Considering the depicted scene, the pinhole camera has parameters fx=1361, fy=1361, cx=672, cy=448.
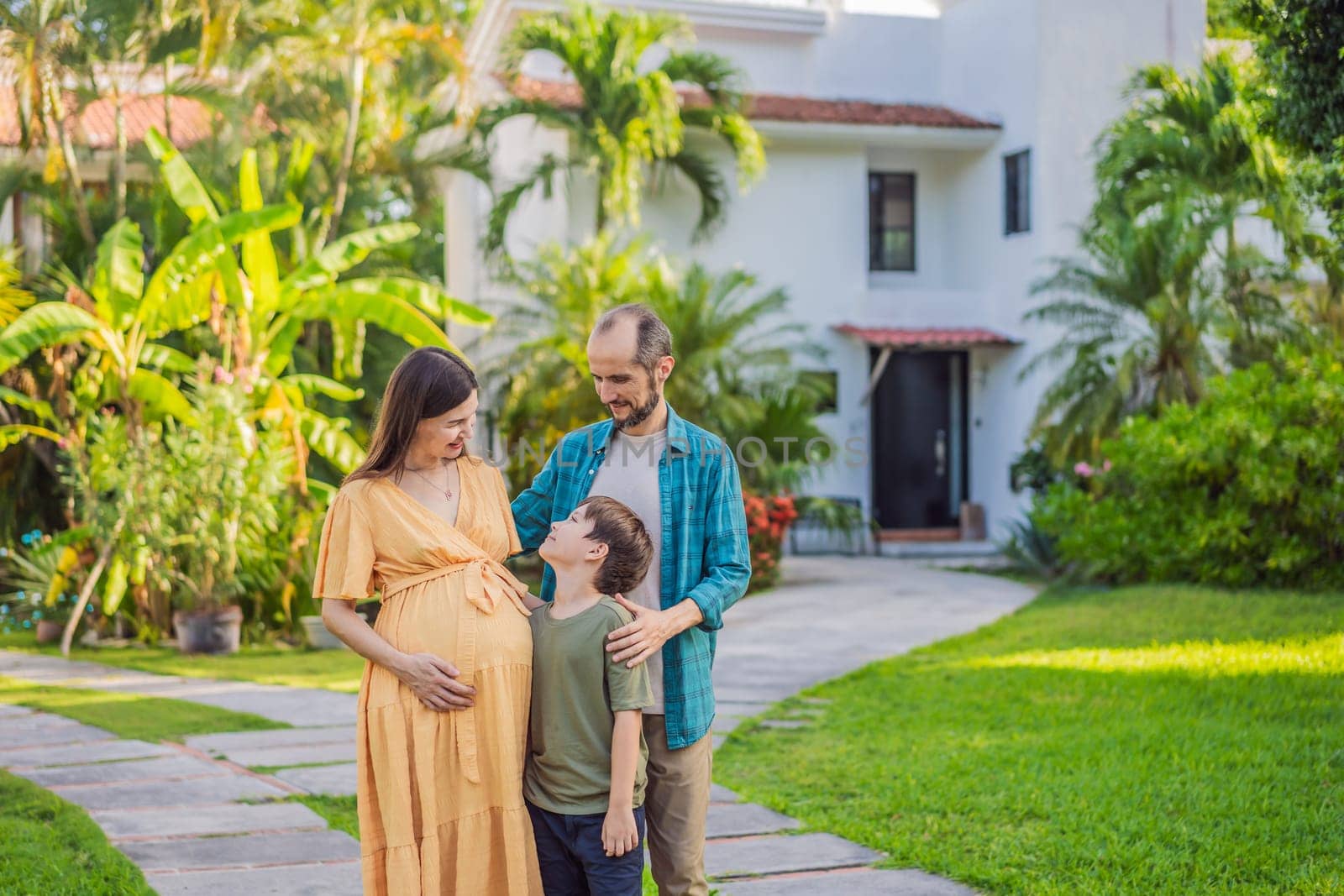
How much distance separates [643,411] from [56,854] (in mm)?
3003

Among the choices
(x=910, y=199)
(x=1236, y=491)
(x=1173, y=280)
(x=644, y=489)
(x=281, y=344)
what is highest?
(x=910, y=199)

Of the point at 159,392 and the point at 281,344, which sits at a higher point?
the point at 281,344

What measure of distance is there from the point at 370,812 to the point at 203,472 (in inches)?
304

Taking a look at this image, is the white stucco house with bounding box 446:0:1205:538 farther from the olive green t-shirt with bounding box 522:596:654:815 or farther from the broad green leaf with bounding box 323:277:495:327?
the olive green t-shirt with bounding box 522:596:654:815

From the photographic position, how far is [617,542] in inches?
128

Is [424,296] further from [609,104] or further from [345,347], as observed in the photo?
[609,104]

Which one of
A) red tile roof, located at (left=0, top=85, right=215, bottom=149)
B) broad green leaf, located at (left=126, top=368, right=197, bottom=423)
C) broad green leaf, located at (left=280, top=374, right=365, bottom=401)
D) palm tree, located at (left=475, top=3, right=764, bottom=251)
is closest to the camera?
broad green leaf, located at (left=126, top=368, right=197, bottom=423)

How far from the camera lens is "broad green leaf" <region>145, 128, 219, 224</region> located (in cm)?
1061

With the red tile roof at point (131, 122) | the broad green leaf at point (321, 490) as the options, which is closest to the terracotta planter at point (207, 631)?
the broad green leaf at point (321, 490)

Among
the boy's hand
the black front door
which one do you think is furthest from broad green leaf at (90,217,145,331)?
the black front door

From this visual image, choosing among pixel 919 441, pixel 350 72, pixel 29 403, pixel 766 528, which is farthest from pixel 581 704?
pixel 919 441

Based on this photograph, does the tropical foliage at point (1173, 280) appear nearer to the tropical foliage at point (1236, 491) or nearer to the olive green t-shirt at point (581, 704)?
the tropical foliage at point (1236, 491)

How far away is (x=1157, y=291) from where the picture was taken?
14.4m

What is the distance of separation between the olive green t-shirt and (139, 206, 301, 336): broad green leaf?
7.67 m
